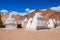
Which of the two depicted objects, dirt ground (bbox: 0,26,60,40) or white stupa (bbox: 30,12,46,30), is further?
white stupa (bbox: 30,12,46,30)

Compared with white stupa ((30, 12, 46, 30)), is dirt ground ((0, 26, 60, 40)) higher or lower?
lower

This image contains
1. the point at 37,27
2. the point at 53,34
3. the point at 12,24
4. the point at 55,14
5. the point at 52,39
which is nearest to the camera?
the point at 52,39

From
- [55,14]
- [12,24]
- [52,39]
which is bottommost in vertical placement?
[52,39]

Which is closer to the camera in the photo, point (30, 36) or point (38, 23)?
point (30, 36)

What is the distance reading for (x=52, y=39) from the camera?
12.7m

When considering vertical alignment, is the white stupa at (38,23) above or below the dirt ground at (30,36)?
above

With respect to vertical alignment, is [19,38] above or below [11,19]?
below

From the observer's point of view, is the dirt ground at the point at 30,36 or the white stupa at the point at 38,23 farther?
the white stupa at the point at 38,23

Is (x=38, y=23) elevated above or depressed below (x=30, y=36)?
above

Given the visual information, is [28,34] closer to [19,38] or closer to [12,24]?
[19,38]

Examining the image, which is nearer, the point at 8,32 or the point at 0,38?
the point at 0,38

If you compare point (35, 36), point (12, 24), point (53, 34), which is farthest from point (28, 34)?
point (12, 24)

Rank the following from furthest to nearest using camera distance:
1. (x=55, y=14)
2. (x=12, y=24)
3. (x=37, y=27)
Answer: (x=55, y=14) < (x=12, y=24) < (x=37, y=27)

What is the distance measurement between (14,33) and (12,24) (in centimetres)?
738
